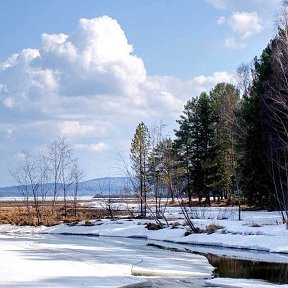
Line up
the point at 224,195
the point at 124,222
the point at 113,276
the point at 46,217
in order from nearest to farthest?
the point at 113,276, the point at 124,222, the point at 46,217, the point at 224,195

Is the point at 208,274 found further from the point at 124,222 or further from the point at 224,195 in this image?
the point at 224,195

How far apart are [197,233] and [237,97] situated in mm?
33258

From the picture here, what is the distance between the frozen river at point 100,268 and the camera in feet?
47.5

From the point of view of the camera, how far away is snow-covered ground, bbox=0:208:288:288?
49.9 feet

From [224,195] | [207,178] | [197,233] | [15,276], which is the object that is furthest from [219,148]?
[15,276]

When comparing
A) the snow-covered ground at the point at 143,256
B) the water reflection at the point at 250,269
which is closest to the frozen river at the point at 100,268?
the snow-covered ground at the point at 143,256

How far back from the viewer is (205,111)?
63.7 metres

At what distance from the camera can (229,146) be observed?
187 feet

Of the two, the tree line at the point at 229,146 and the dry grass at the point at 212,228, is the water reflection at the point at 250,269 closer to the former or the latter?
the dry grass at the point at 212,228

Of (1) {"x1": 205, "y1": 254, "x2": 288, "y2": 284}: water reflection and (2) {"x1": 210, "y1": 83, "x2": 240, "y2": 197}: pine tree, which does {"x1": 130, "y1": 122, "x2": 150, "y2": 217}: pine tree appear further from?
(1) {"x1": 205, "y1": 254, "x2": 288, "y2": 284}: water reflection

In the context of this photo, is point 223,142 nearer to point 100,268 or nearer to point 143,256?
point 143,256

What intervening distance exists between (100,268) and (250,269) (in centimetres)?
582

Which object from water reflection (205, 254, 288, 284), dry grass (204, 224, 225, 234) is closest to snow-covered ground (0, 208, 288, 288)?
dry grass (204, 224, 225, 234)

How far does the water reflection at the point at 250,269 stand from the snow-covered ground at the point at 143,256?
0.60 meters
